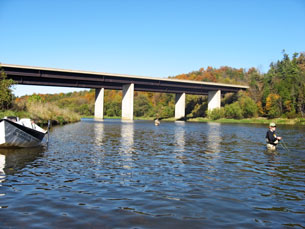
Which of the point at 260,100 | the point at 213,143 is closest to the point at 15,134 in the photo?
the point at 213,143

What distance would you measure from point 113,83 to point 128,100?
29.3 ft

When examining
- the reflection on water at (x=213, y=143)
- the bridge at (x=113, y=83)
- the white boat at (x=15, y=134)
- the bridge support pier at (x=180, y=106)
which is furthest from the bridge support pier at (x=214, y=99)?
the white boat at (x=15, y=134)

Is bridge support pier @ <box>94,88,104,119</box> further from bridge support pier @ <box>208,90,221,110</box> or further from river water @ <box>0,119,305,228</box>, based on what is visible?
river water @ <box>0,119,305,228</box>

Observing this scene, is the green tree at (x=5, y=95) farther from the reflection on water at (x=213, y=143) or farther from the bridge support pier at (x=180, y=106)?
the bridge support pier at (x=180, y=106)

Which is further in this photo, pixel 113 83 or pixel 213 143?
pixel 113 83

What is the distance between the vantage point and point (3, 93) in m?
36.4

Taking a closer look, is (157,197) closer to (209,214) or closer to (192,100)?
(209,214)

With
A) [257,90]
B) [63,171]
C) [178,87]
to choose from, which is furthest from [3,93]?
[257,90]

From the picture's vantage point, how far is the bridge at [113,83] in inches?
3414

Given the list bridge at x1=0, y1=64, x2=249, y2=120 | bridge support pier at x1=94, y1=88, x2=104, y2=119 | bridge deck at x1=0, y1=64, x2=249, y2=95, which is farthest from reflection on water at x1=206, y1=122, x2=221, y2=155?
bridge support pier at x1=94, y1=88, x2=104, y2=119

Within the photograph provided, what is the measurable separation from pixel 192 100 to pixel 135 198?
144 meters

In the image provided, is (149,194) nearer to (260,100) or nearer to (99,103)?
(99,103)

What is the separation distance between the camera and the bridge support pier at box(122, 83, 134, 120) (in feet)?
354

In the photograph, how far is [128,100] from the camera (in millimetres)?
108688
